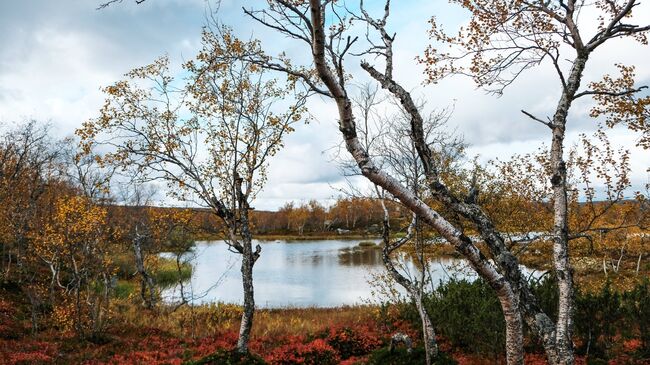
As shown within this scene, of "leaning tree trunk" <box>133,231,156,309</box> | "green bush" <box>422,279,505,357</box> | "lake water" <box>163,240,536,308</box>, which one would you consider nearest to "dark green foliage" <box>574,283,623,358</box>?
"green bush" <box>422,279,505,357</box>

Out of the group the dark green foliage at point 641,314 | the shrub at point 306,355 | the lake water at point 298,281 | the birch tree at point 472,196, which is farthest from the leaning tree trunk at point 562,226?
the lake water at point 298,281

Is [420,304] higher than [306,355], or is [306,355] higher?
[420,304]

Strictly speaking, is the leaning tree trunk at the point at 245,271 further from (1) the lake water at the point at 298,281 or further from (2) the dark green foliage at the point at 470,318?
(1) the lake water at the point at 298,281

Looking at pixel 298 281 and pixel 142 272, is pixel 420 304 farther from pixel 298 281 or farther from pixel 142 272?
pixel 298 281

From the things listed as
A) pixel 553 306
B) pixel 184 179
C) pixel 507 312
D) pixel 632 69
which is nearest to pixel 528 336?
pixel 553 306

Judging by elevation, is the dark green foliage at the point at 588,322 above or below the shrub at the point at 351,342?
above

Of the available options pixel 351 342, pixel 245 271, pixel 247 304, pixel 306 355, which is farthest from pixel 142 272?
pixel 351 342

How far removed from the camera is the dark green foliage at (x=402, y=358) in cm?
980

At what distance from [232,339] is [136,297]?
34.2 feet

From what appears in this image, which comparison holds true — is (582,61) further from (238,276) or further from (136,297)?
(238,276)

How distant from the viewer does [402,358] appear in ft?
33.2

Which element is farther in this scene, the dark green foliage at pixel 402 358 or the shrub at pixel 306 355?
the shrub at pixel 306 355

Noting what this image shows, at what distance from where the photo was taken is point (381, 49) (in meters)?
7.37

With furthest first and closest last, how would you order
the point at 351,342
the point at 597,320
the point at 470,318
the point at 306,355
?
the point at 351,342 < the point at 306,355 < the point at 470,318 < the point at 597,320
